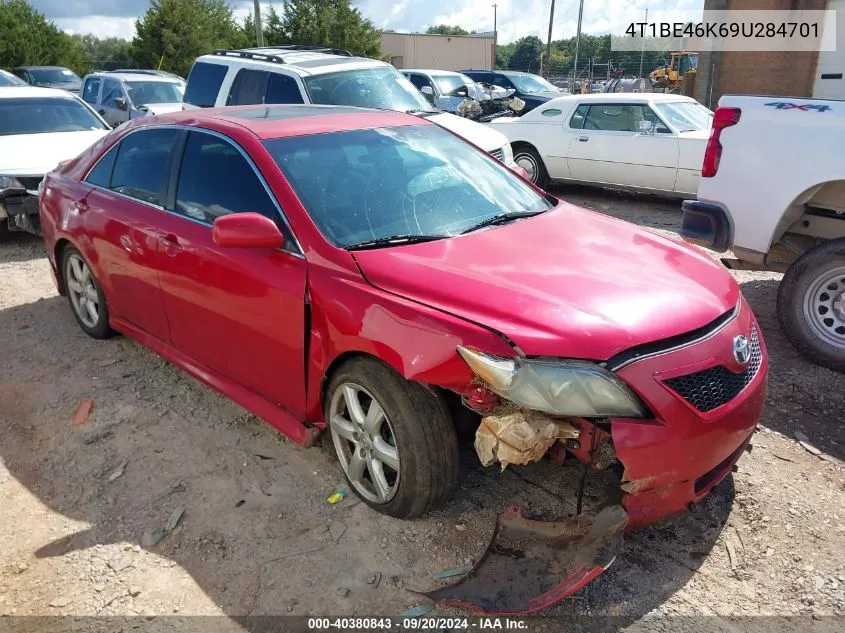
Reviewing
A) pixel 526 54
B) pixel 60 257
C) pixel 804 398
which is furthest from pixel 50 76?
pixel 526 54

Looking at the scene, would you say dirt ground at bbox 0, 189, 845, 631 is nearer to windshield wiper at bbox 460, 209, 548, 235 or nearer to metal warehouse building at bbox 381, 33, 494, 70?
windshield wiper at bbox 460, 209, 548, 235

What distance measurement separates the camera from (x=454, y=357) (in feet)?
8.23

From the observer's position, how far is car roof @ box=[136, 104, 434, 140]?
11.7ft

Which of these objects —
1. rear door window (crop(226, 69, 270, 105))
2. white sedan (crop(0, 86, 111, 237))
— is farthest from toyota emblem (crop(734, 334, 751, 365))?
white sedan (crop(0, 86, 111, 237))

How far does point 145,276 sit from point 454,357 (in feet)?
7.65

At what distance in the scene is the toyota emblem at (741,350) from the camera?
2.72m

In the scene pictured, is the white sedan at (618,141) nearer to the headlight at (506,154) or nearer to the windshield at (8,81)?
the headlight at (506,154)

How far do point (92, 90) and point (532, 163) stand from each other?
9621 millimetres

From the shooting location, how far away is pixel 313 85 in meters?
7.96

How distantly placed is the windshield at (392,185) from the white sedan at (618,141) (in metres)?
5.44

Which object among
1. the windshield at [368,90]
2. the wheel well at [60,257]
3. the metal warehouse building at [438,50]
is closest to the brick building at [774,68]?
the windshield at [368,90]

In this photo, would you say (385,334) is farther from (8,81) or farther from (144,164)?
(8,81)

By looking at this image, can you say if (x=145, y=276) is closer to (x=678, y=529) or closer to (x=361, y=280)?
(x=361, y=280)

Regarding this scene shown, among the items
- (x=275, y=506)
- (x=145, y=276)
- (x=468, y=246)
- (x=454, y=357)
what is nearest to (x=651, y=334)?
(x=454, y=357)
